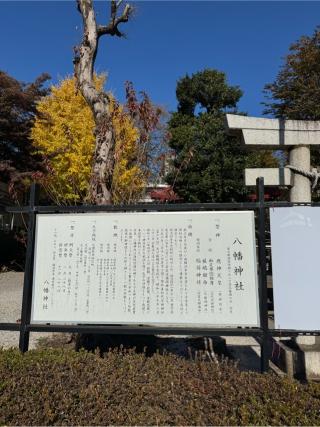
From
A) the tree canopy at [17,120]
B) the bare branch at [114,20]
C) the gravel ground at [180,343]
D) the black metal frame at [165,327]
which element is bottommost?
the gravel ground at [180,343]

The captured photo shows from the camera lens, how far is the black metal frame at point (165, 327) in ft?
11.2

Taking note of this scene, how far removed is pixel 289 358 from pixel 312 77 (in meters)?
12.7

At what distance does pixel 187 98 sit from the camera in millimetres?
19641

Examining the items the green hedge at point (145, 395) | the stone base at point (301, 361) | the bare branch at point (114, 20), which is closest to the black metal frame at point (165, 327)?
the green hedge at point (145, 395)

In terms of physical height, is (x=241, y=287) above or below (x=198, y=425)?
above

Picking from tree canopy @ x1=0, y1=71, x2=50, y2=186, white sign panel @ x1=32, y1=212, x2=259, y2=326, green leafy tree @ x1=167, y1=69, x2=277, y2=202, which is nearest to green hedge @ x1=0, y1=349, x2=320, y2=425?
white sign panel @ x1=32, y1=212, x2=259, y2=326

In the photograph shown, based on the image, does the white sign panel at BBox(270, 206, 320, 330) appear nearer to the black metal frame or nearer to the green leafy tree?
the black metal frame

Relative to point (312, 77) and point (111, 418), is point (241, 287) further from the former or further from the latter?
point (312, 77)

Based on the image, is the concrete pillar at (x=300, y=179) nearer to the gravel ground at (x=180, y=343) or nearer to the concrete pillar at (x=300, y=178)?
the concrete pillar at (x=300, y=178)

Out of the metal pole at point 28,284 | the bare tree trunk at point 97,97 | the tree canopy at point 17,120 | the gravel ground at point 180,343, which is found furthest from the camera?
the tree canopy at point 17,120

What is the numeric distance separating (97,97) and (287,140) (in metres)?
2.71

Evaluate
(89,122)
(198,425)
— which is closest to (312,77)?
(89,122)

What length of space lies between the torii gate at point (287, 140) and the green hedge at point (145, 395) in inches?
99.3

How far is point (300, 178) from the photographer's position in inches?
191
